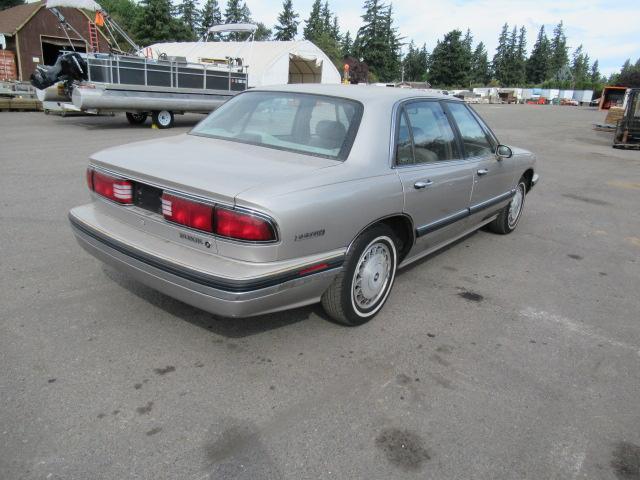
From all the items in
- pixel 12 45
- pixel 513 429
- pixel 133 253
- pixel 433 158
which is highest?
pixel 12 45

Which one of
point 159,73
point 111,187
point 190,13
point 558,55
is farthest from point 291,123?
point 558,55

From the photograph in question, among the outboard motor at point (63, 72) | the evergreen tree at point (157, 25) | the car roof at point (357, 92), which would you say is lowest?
the car roof at point (357, 92)

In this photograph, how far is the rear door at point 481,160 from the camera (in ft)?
14.5

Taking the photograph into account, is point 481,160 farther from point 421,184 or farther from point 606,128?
point 606,128

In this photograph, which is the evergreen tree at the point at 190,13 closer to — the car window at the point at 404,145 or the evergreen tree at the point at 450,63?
the evergreen tree at the point at 450,63

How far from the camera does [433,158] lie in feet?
12.7

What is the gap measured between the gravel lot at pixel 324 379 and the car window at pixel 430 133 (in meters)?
1.12

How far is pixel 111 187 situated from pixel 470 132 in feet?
10.2

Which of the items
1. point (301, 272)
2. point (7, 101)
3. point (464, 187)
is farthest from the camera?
point (7, 101)

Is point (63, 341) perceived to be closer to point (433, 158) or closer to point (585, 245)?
point (433, 158)

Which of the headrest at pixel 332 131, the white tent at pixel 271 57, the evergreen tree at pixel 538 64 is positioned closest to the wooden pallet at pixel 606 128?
the white tent at pixel 271 57

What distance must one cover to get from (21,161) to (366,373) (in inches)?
320

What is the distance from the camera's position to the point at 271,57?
27219 mm

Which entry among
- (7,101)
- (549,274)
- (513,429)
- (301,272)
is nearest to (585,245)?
(549,274)
